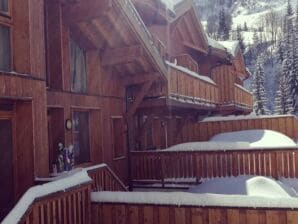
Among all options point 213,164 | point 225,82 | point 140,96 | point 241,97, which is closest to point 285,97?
point 241,97

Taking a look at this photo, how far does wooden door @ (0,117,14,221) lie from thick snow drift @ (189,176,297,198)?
6.14 meters

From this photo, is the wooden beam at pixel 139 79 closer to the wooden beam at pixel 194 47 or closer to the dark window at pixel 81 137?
the dark window at pixel 81 137

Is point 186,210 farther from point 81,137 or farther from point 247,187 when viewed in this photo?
point 81,137

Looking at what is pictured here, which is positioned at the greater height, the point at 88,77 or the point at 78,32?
the point at 78,32

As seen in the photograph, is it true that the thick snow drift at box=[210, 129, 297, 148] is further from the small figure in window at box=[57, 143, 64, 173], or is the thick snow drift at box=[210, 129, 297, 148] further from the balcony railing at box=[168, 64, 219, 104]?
the small figure in window at box=[57, 143, 64, 173]

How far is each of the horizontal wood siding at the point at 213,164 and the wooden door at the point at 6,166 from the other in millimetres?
6765

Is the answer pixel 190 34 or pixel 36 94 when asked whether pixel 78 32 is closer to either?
pixel 36 94

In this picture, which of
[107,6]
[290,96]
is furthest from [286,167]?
[290,96]

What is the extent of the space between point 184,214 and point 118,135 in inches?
282

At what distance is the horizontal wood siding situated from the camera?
13266mm

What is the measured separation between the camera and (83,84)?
12625 mm

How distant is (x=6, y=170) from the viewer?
27.9 ft

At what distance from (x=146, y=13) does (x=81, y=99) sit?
6.84 metres

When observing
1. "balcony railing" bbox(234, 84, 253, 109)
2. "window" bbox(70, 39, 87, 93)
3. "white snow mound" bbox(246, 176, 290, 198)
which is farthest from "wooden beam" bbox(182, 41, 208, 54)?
"white snow mound" bbox(246, 176, 290, 198)
